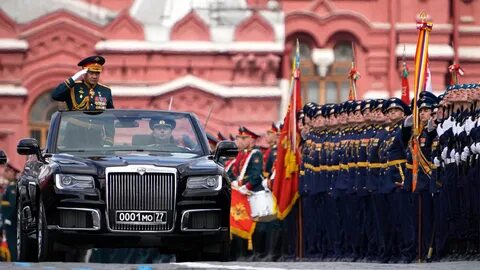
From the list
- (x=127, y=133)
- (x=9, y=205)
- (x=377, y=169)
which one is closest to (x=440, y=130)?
(x=377, y=169)

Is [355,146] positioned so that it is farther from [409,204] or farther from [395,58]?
[395,58]

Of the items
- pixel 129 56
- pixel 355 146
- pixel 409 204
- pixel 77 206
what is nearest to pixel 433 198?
pixel 409 204

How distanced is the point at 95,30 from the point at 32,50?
4.80 feet

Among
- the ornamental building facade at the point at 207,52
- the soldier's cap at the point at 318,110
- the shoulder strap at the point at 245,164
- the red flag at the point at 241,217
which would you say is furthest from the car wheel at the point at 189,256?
the ornamental building facade at the point at 207,52

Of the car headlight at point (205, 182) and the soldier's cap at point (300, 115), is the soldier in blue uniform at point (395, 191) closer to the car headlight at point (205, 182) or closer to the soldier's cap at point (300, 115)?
the car headlight at point (205, 182)

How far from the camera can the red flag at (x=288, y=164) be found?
2300 centimetres

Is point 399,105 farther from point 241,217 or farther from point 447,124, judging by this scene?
point 241,217

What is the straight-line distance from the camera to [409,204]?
18.5 m

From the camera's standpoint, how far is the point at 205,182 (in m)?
15.3

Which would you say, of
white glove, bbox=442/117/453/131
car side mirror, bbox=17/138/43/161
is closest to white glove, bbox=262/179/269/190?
white glove, bbox=442/117/453/131

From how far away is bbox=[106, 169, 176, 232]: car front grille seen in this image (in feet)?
49.7

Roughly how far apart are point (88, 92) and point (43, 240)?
271cm

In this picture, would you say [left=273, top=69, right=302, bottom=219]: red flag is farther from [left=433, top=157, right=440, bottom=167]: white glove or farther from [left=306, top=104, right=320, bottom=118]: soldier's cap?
[left=433, top=157, right=440, bottom=167]: white glove

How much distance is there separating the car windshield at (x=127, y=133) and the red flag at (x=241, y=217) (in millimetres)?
7971
